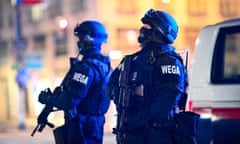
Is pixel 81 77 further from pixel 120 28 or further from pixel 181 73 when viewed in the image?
pixel 120 28

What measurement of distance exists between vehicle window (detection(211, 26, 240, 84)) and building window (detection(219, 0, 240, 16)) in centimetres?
1665

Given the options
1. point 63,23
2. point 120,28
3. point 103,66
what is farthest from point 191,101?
point 120,28

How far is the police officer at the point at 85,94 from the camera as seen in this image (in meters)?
4.29

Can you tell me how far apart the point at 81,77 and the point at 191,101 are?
1.01m

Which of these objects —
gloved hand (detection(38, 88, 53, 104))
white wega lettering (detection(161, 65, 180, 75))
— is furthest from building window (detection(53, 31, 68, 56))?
white wega lettering (detection(161, 65, 180, 75))

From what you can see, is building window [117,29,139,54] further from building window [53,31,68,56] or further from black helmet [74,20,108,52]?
black helmet [74,20,108,52]

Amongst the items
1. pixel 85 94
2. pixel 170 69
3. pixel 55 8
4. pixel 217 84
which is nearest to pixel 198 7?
pixel 55 8

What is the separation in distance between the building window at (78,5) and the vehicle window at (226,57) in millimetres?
15869

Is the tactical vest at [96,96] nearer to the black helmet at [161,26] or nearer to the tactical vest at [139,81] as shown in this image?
the tactical vest at [139,81]

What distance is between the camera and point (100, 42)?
4629 millimetres

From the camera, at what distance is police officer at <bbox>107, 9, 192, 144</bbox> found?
3.36 m

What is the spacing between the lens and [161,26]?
3.50m

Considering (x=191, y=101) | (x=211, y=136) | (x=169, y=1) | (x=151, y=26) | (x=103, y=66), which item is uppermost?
(x=169, y=1)

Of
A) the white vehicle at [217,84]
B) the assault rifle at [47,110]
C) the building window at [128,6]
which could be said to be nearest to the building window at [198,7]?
the building window at [128,6]
